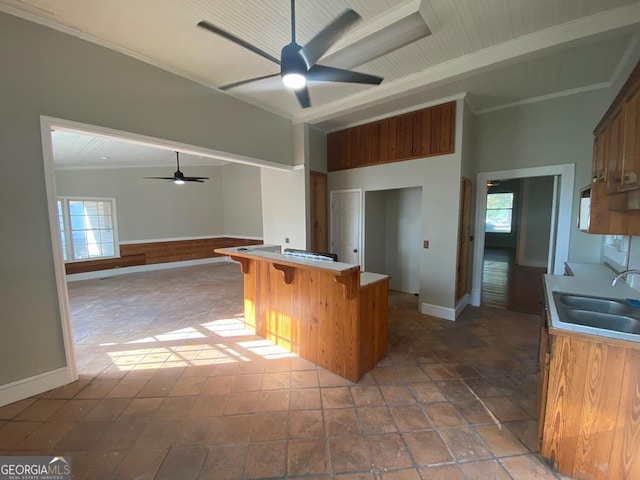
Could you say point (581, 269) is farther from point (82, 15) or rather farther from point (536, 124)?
point (82, 15)

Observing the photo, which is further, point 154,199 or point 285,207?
point 154,199

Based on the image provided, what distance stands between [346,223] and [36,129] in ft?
13.3

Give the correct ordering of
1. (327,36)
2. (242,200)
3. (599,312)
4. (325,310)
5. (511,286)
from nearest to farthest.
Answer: (327,36) < (599,312) < (325,310) < (511,286) < (242,200)

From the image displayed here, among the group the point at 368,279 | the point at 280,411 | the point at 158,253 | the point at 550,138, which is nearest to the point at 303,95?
the point at 368,279

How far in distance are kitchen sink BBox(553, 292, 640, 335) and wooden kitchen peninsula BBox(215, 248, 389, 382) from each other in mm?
1359

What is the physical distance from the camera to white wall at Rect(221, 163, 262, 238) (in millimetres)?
7895

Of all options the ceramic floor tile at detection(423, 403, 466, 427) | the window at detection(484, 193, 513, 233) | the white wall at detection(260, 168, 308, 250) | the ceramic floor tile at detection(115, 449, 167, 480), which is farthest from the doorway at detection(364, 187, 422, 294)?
the window at detection(484, 193, 513, 233)

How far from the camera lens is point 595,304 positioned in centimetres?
193

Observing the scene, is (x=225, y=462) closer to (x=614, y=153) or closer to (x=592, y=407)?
(x=592, y=407)

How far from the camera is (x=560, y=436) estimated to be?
4.84ft

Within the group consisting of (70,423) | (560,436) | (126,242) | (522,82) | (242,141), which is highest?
(522,82)

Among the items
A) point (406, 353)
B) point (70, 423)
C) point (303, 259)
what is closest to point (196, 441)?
point (70, 423)

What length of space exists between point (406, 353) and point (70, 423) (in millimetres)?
2958

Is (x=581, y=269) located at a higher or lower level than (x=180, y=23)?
lower
